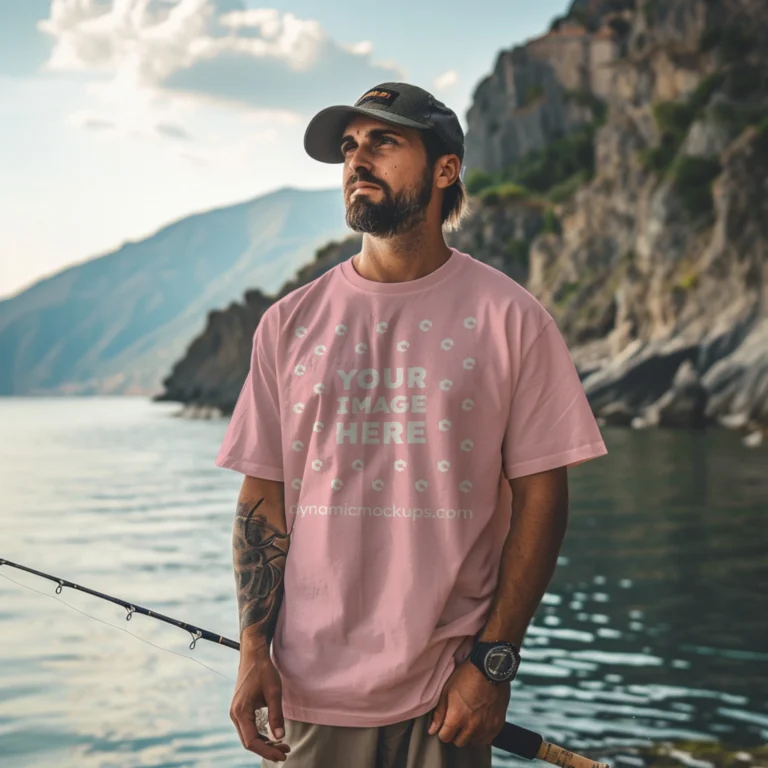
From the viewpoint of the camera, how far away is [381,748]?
2.81 m

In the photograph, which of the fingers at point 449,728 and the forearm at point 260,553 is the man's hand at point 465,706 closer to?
the fingers at point 449,728

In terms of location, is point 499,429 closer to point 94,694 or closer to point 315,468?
point 315,468

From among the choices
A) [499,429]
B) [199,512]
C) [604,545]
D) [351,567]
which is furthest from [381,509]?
[199,512]

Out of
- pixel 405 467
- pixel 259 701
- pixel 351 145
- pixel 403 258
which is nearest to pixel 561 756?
pixel 259 701

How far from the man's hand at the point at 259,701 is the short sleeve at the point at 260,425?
50 cm

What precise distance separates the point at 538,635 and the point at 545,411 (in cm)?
849

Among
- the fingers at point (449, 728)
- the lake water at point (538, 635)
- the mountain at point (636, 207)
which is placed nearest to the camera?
the fingers at point (449, 728)

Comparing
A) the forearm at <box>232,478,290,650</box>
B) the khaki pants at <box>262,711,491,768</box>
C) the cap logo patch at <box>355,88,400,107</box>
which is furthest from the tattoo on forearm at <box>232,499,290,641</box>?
the cap logo patch at <box>355,88,400,107</box>

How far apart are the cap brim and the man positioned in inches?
0.5

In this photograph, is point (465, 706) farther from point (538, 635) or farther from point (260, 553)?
point (538, 635)

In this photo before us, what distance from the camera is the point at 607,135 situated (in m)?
79.2

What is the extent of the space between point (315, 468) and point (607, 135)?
79840 mm

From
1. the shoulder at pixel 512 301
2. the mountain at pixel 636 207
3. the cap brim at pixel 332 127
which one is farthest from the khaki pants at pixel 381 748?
the mountain at pixel 636 207

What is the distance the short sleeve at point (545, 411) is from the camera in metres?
2.91
